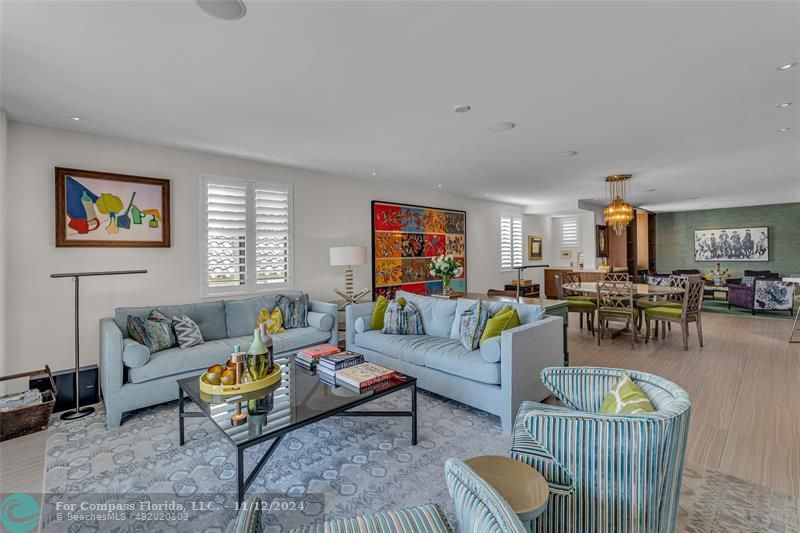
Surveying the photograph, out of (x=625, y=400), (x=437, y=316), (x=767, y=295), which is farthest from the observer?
(x=767, y=295)

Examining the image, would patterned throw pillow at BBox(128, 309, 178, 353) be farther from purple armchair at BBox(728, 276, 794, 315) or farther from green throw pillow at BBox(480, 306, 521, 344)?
purple armchair at BBox(728, 276, 794, 315)

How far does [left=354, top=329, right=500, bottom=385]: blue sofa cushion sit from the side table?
1.34 meters

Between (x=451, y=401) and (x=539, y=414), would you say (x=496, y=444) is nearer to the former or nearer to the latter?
(x=451, y=401)

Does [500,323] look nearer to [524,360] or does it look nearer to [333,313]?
[524,360]

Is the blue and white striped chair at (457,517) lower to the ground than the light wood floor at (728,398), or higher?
higher

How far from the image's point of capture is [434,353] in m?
3.25

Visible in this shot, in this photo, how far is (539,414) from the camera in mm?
1528

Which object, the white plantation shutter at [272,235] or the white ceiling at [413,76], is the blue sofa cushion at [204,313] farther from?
the white ceiling at [413,76]

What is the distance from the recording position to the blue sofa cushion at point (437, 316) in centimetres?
377

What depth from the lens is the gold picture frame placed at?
9.34 metres

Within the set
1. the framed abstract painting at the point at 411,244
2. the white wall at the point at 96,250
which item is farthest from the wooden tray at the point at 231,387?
the framed abstract painting at the point at 411,244

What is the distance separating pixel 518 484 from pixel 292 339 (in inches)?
117

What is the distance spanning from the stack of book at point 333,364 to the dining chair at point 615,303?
13.2 feet

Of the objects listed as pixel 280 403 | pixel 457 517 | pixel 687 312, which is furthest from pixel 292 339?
pixel 687 312
